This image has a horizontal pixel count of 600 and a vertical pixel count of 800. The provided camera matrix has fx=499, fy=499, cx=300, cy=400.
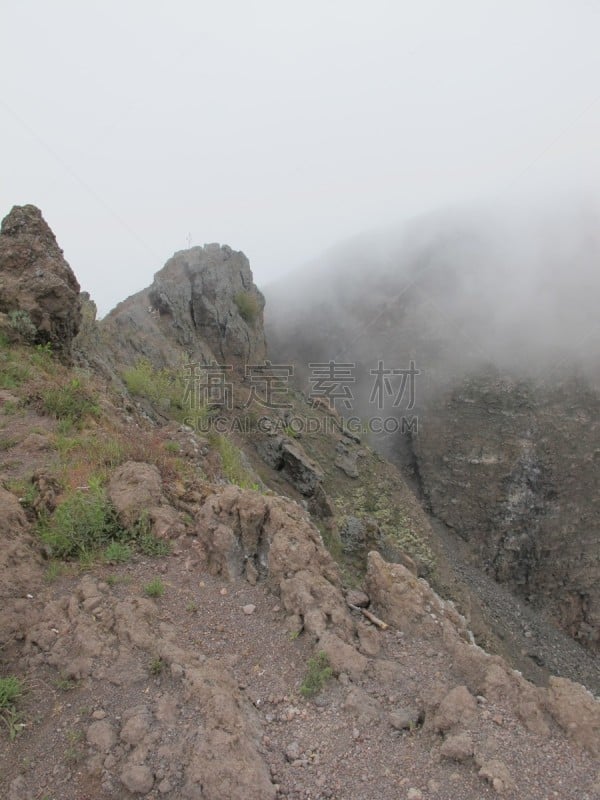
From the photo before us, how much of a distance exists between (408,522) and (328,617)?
16889 mm

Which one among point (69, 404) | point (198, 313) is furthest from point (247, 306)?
point (69, 404)

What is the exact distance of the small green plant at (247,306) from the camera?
25062mm

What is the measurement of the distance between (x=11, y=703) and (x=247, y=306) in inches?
903

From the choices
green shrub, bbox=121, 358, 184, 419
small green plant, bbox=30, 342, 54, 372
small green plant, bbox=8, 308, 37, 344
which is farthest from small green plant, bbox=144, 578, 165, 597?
green shrub, bbox=121, 358, 184, 419

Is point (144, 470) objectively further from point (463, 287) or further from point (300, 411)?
point (463, 287)

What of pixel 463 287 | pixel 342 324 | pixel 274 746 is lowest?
pixel 274 746

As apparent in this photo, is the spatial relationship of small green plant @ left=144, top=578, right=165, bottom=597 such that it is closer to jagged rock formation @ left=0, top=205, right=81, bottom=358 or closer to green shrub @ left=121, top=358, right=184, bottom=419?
jagged rock formation @ left=0, top=205, right=81, bottom=358

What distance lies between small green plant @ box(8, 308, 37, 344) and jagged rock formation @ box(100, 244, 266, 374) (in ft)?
30.2

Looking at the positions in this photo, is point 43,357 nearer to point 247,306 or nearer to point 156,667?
point 156,667

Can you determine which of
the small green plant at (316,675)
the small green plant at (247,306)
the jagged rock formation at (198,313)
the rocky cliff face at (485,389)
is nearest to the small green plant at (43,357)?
the small green plant at (316,675)

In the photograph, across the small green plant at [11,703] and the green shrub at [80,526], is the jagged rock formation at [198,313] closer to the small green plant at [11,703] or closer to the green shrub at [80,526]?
the green shrub at [80,526]

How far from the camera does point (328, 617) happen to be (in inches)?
169

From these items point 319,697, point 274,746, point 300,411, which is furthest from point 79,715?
point 300,411

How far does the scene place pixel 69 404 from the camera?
6852 millimetres
